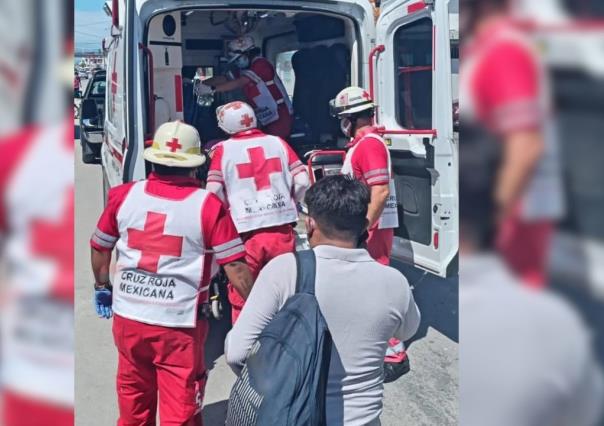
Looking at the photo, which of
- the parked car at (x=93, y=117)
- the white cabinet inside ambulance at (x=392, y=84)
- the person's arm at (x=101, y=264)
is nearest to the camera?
the person's arm at (x=101, y=264)

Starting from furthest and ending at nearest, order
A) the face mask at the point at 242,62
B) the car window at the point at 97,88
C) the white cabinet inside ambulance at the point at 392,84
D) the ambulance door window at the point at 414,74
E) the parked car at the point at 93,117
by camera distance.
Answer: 1. the car window at the point at 97,88
2. the parked car at the point at 93,117
3. the face mask at the point at 242,62
4. the ambulance door window at the point at 414,74
5. the white cabinet inside ambulance at the point at 392,84

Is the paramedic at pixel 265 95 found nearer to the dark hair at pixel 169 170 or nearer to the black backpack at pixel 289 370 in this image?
the dark hair at pixel 169 170

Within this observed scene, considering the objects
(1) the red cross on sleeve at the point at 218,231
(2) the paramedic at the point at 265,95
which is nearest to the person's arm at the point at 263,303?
(1) the red cross on sleeve at the point at 218,231

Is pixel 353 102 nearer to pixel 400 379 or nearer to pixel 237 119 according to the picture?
pixel 237 119

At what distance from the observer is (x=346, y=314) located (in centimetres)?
196

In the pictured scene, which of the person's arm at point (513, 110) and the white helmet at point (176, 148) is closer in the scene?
the person's arm at point (513, 110)

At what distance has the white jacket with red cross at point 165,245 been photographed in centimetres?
263

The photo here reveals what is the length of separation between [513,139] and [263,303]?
136 cm

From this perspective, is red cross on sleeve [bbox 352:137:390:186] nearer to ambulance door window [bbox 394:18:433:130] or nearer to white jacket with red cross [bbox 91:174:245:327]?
ambulance door window [bbox 394:18:433:130]

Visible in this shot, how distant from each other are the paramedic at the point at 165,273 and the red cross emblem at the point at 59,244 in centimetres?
183

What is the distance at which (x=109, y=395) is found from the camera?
3.86 metres

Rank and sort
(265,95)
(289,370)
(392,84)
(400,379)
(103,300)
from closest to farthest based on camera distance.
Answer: (289,370) < (103,300) < (400,379) < (392,84) < (265,95)

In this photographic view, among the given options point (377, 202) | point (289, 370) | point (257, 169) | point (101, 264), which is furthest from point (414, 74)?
point (289, 370)

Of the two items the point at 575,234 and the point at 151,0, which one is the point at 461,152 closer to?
the point at 575,234
